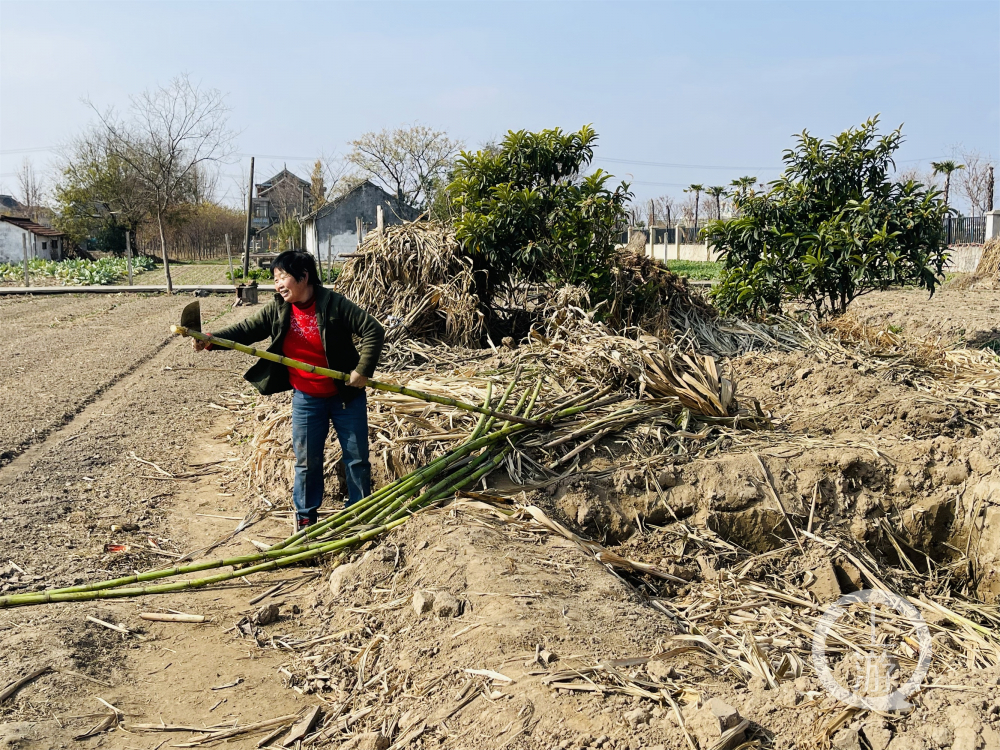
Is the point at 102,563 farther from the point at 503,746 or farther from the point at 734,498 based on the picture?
the point at 734,498

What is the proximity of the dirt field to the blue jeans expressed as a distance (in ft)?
1.27

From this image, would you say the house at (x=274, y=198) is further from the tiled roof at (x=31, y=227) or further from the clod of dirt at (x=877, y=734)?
the clod of dirt at (x=877, y=734)

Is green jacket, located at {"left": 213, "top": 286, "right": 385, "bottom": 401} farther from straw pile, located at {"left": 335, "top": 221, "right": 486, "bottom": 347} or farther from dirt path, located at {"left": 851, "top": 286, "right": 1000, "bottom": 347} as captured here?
dirt path, located at {"left": 851, "top": 286, "right": 1000, "bottom": 347}

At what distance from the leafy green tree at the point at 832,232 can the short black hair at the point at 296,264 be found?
5.43m

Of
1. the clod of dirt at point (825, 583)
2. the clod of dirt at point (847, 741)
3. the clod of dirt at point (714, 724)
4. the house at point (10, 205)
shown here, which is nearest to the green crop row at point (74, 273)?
the clod of dirt at point (825, 583)

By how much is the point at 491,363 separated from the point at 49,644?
3.41 meters

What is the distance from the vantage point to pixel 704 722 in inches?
90.0

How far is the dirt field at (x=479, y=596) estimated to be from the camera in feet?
8.15

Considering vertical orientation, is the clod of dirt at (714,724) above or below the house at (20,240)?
below

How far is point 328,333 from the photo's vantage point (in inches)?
166

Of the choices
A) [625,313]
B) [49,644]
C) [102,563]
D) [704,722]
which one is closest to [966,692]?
[704,722]

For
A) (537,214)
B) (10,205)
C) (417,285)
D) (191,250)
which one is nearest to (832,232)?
(537,214)

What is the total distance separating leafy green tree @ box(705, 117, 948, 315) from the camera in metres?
7.82

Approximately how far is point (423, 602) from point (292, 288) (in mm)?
1817
